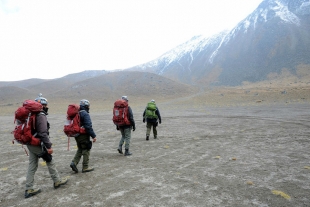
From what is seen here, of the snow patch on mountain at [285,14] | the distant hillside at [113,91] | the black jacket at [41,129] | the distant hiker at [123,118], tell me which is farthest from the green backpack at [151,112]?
the snow patch on mountain at [285,14]

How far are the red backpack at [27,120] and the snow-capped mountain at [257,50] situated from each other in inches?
4109

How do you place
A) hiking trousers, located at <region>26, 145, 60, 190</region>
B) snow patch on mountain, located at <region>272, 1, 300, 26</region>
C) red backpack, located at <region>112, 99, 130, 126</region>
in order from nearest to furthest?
1. hiking trousers, located at <region>26, 145, 60, 190</region>
2. red backpack, located at <region>112, 99, 130, 126</region>
3. snow patch on mountain, located at <region>272, 1, 300, 26</region>

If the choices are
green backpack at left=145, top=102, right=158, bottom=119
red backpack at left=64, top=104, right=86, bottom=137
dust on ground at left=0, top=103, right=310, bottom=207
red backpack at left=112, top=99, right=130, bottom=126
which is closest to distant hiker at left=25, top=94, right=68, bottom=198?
dust on ground at left=0, top=103, right=310, bottom=207

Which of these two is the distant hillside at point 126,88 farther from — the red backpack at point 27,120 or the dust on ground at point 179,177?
the red backpack at point 27,120

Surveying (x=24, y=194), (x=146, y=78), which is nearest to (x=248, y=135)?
(x=24, y=194)

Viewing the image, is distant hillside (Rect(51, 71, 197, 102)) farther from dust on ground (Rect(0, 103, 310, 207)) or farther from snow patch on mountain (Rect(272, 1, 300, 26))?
snow patch on mountain (Rect(272, 1, 300, 26))

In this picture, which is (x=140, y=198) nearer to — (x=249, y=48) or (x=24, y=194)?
(x=24, y=194)

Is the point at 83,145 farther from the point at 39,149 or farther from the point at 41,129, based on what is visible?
the point at 41,129

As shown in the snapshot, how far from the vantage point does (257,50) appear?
11806cm

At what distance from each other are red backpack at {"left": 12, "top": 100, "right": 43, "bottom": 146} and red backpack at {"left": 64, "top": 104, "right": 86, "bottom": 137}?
3.89ft

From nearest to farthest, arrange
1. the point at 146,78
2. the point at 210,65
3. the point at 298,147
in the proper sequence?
the point at 298,147 < the point at 146,78 < the point at 210,65

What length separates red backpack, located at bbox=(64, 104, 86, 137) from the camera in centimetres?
624

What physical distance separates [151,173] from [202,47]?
170m

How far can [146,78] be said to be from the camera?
314 feet
